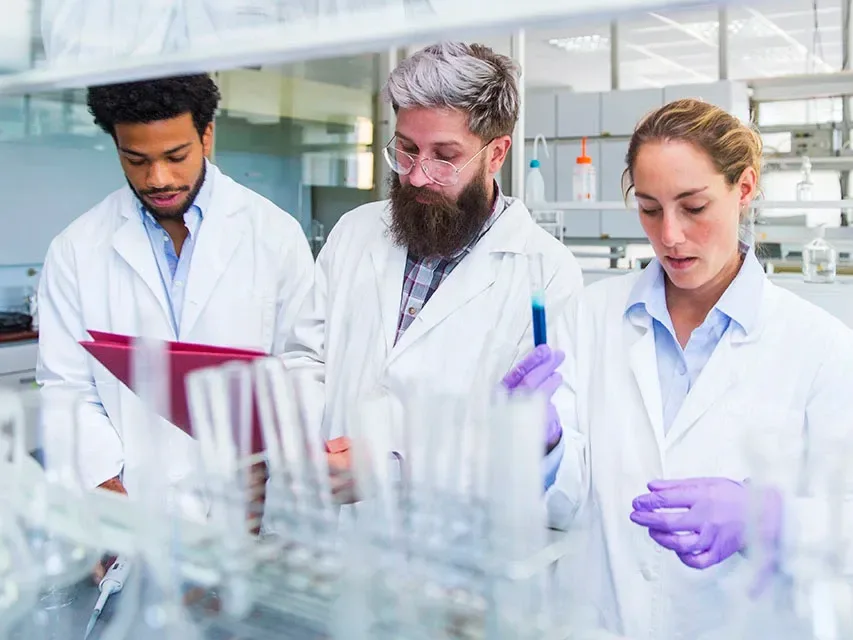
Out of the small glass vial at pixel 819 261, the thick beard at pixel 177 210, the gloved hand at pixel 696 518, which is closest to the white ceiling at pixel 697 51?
the small glass vial at pixel 819 261

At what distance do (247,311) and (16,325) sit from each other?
210 cm

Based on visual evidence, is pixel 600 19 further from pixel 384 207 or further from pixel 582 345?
pixel 384 207

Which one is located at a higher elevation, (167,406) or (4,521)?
(167,406)

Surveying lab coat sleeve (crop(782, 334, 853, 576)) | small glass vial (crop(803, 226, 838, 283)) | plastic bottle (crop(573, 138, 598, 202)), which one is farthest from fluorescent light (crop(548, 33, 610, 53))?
lab coat sleeve (crop(782, 334, 853, 576))

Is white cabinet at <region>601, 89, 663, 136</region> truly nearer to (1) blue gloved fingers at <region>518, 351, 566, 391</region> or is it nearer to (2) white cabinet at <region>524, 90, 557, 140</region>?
(2) white cabinet at <region>524, 90, 557, 140</region>

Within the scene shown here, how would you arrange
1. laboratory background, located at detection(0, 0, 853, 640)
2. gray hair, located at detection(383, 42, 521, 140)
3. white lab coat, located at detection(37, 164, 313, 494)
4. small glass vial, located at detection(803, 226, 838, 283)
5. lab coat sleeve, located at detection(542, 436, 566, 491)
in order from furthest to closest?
small glass vial, located at detection(803, 226, 838, 283) < white lab coat, located at detection(37, 164, 313, 494) < gray hair, located at detection(383, 42, 521, 140) < lab coat sleeve, located at detection(542, 436, 566, 491) < laboratory background, located at detection(0, 0, 853, 640)

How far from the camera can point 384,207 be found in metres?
1.86

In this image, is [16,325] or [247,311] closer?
[247,311]

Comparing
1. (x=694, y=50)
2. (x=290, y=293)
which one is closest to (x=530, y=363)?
(x=290, y=293)

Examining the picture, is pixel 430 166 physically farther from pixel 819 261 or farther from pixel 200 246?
pixel 819 261

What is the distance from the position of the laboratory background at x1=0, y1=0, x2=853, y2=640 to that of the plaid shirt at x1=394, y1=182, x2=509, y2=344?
30cm

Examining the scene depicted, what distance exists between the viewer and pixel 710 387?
1269mm

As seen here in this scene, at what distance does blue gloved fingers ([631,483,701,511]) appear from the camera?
926mm

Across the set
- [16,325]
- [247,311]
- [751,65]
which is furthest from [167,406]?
[751,65]
